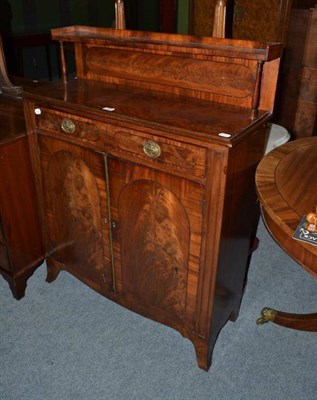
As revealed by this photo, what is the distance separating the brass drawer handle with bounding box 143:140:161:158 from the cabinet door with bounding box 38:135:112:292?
28 centimetres

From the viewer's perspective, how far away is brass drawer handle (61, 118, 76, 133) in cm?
185

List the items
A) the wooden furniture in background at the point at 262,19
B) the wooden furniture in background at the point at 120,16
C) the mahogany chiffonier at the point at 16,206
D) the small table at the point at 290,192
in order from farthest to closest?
the wooden furniture in background at the point at 262,19, the mahogany chiffonier at the point at 16,206, the wooden furniture in background at the point at 120,16, the small table at the point at 290,192

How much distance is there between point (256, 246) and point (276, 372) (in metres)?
1.09

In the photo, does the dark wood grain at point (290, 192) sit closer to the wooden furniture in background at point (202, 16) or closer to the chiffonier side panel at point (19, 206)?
the chiffonier side panel at point (19, 206)

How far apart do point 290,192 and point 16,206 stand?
1520 mm

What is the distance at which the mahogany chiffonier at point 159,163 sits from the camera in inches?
61.4

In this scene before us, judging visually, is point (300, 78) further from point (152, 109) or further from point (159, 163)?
point (159, 163)

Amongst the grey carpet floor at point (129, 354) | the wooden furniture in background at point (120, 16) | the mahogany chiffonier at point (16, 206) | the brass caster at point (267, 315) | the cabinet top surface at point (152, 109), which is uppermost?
the wooden furniture in background at point (120, 16)

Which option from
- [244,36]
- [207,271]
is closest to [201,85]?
[207,271]

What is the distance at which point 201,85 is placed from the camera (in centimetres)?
181

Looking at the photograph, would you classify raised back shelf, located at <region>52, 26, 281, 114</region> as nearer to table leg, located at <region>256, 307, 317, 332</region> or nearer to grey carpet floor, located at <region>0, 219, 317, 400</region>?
table leg, located at <region>256, 307, 317, 332</region>

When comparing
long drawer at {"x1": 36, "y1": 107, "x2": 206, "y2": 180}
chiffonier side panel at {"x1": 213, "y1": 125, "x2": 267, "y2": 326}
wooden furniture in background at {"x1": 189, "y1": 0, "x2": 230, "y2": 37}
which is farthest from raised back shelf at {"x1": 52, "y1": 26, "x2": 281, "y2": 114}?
wooden furniture in background at {"x1": 189, "y1": 0, "x2": 230, "y2": 37}

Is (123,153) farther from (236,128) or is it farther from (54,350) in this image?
(54,350)

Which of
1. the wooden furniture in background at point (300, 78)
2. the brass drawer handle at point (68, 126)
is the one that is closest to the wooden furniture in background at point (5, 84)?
the brass drawer handle at point (68, 126)
